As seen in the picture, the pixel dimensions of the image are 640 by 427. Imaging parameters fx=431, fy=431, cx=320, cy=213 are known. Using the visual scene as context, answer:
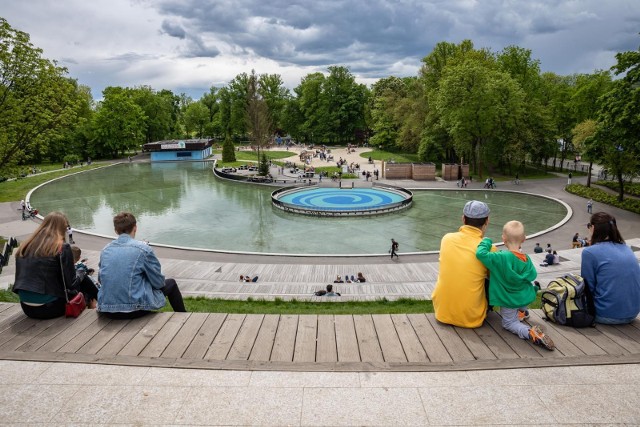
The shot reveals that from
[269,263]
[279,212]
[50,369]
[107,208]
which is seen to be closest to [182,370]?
[50,369]

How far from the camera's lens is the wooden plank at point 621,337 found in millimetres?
5284

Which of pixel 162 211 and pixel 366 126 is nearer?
pixel 162 211

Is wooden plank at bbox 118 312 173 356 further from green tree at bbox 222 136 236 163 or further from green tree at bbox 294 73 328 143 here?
green tree at bbox 294 73 328 143

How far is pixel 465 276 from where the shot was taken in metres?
5.57

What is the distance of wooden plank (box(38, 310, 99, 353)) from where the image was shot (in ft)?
17.9

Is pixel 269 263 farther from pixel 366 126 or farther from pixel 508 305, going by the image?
pixel 366 126

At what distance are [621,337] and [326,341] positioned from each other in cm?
378

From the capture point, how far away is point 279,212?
3800 cm

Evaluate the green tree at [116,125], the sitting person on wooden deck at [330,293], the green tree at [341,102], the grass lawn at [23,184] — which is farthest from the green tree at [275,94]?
the sitting person on wooden deck at [330,293]

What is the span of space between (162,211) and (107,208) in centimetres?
606

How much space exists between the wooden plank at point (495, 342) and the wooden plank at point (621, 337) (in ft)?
4.45

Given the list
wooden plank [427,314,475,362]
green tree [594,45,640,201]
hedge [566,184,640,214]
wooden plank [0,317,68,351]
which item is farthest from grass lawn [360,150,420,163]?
wooden plank [0,317,68,351]

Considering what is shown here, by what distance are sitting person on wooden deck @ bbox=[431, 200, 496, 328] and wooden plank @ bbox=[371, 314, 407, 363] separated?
76 centimetres

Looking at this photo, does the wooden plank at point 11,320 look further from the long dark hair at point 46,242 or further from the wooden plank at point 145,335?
the wooden plank at point 145,335
